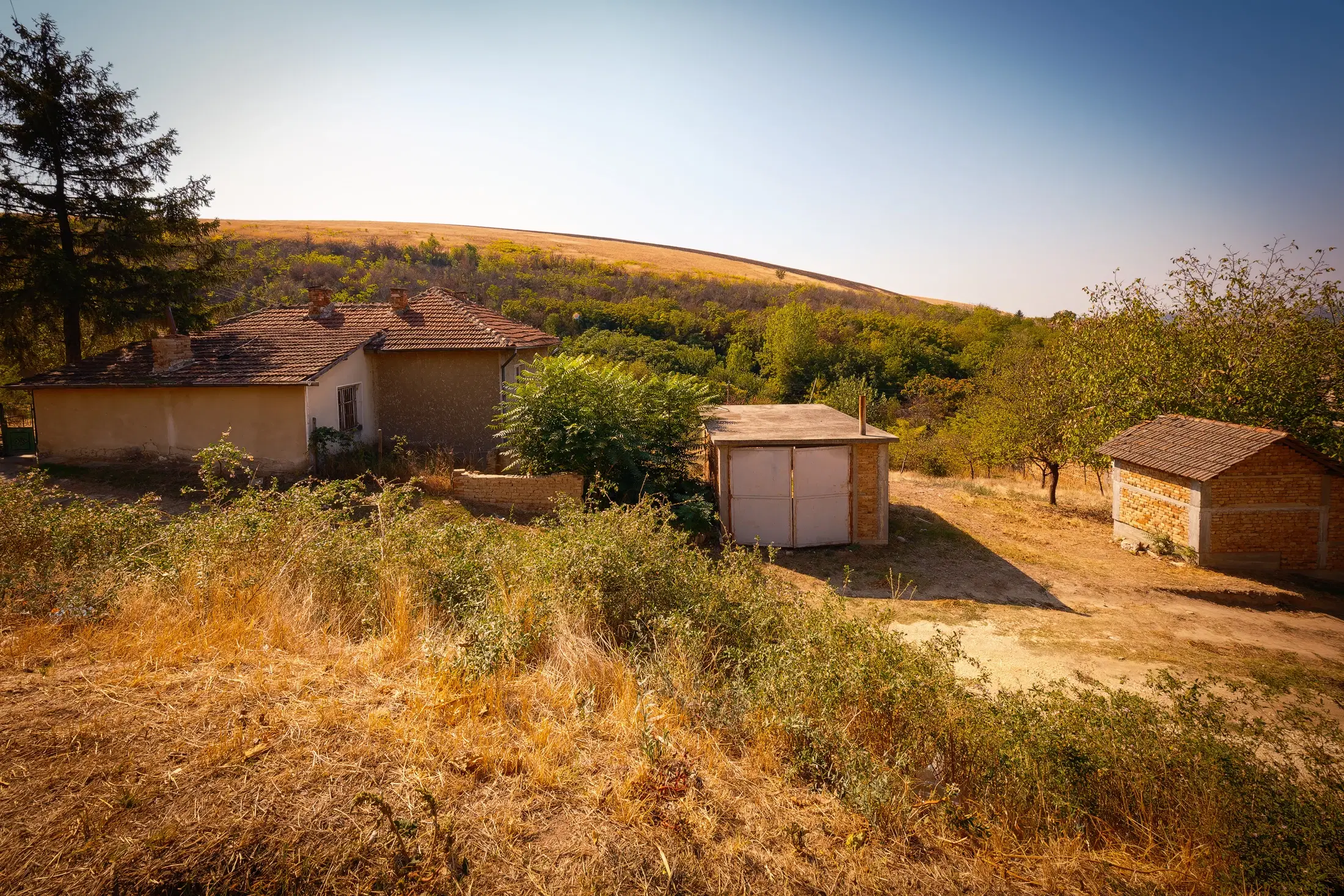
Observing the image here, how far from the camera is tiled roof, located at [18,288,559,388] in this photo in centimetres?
1495

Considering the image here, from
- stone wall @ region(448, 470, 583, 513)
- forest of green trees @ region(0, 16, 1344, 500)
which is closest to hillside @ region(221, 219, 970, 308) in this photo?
forest of green trees @ region(0, 16, 1344, 500)

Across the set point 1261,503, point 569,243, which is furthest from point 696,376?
point 569,243

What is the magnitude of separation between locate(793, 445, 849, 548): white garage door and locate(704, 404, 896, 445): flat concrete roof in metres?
0.33

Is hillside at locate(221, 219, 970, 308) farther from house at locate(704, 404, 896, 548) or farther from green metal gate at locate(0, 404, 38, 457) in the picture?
house at locate(704, 404, 896, 548)

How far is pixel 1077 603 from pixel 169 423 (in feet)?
64.4

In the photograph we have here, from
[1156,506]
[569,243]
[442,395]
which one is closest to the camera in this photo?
[1156,506]

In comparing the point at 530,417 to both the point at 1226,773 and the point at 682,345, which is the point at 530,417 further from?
the point at 682,345

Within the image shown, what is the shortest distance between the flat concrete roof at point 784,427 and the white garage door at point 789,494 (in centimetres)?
27

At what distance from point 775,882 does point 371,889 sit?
172 cm

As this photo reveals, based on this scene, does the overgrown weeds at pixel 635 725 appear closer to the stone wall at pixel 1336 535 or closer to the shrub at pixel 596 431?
the shrub at pixel 596 431

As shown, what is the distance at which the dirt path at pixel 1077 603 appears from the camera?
27.7ft

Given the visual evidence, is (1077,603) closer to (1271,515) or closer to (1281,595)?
(1281,595)

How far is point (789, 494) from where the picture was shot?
13352 millimetres

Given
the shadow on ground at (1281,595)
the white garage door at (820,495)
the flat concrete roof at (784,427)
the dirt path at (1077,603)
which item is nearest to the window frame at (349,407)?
the flat concrete roof at (784,427)
